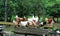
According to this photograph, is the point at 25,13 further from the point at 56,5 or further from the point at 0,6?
the point at 56,5

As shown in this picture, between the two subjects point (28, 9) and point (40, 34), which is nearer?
point (40, 34)

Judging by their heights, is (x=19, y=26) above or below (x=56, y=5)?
below

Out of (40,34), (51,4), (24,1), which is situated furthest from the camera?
(51,4)

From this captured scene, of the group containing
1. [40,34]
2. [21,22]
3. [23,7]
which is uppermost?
[23,7]

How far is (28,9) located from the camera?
4617 millimetres

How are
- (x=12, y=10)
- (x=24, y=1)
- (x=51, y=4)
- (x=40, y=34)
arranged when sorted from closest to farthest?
(x=40, y=34)
(x=24, y=1)
(x=12, y=10)
(x=51, y=4)

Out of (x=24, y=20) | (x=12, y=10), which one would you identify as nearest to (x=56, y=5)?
(x=12, y=10)

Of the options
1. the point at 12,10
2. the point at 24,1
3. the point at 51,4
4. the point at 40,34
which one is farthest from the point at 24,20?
the point at 51,4

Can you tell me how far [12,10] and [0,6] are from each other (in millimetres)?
318

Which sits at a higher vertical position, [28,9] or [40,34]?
[28,9]

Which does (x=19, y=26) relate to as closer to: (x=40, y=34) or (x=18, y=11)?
(x=40, y=34)

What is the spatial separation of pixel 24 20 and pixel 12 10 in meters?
2.87

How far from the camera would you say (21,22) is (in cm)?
171

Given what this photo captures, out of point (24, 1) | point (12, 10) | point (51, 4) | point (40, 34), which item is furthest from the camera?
point (51, 4)
